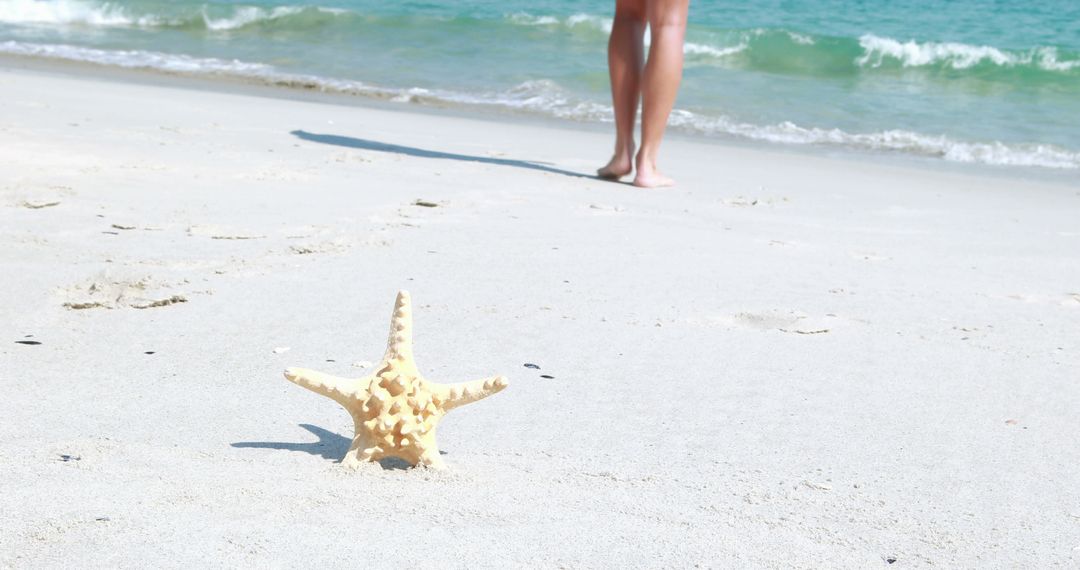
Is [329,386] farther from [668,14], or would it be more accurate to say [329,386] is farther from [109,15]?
[109,15]

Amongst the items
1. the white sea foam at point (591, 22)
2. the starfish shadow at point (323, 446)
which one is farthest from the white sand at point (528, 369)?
the white sea foam at point (591, 22)

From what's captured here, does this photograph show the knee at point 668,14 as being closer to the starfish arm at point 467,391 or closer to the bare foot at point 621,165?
the bare foot at point 621,165

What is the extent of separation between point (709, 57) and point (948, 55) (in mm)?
2388

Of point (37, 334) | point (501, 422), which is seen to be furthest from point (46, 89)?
point (501, 422)

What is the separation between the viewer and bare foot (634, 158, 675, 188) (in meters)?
5.30

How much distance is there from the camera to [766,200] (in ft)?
16.8

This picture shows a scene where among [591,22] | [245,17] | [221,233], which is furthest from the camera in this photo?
[245,17]

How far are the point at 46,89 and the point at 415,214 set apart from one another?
12.7 feet

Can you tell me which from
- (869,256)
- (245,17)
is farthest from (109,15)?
(869,256)

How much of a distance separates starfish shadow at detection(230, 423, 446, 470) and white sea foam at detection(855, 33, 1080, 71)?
10.8 m

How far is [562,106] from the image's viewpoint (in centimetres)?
892

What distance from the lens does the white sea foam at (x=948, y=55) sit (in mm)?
11703

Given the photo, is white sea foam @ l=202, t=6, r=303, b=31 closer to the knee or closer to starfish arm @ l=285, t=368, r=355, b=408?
the knee

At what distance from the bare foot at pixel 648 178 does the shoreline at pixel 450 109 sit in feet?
7.08
